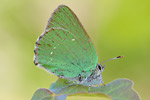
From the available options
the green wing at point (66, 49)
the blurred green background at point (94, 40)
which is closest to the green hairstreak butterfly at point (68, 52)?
the green wing at point (66, 49)

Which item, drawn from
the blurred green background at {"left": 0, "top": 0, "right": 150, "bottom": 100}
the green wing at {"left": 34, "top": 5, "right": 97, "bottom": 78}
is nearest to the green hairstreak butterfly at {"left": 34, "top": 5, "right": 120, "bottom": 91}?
the green wing at {"left": 34, "top": 5, "right": 97, "bottom": 78}

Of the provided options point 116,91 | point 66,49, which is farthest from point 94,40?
point 116,91

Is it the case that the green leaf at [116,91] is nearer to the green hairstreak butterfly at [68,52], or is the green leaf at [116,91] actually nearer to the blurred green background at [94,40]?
the green hairstreak butterfly at [68,52]

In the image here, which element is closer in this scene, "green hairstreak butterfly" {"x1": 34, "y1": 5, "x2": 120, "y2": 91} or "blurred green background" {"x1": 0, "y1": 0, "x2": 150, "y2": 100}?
"green hairstreak butterfly" {"x1": 34, "y1": 5, "x2": 120, "y2": 91}

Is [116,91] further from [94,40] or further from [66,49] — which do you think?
[94,40]

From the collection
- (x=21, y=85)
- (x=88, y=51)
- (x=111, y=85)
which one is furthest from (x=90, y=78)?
(x=21, y=85)

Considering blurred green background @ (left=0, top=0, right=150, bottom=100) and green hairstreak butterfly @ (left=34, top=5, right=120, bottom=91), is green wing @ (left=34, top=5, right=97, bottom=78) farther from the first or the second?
blurred green background @ (left=0, top=0, right=150, bottom=100)

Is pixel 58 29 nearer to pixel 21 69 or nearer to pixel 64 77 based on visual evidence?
pixel 64 77

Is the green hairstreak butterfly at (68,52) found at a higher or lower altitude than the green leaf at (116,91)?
higher
